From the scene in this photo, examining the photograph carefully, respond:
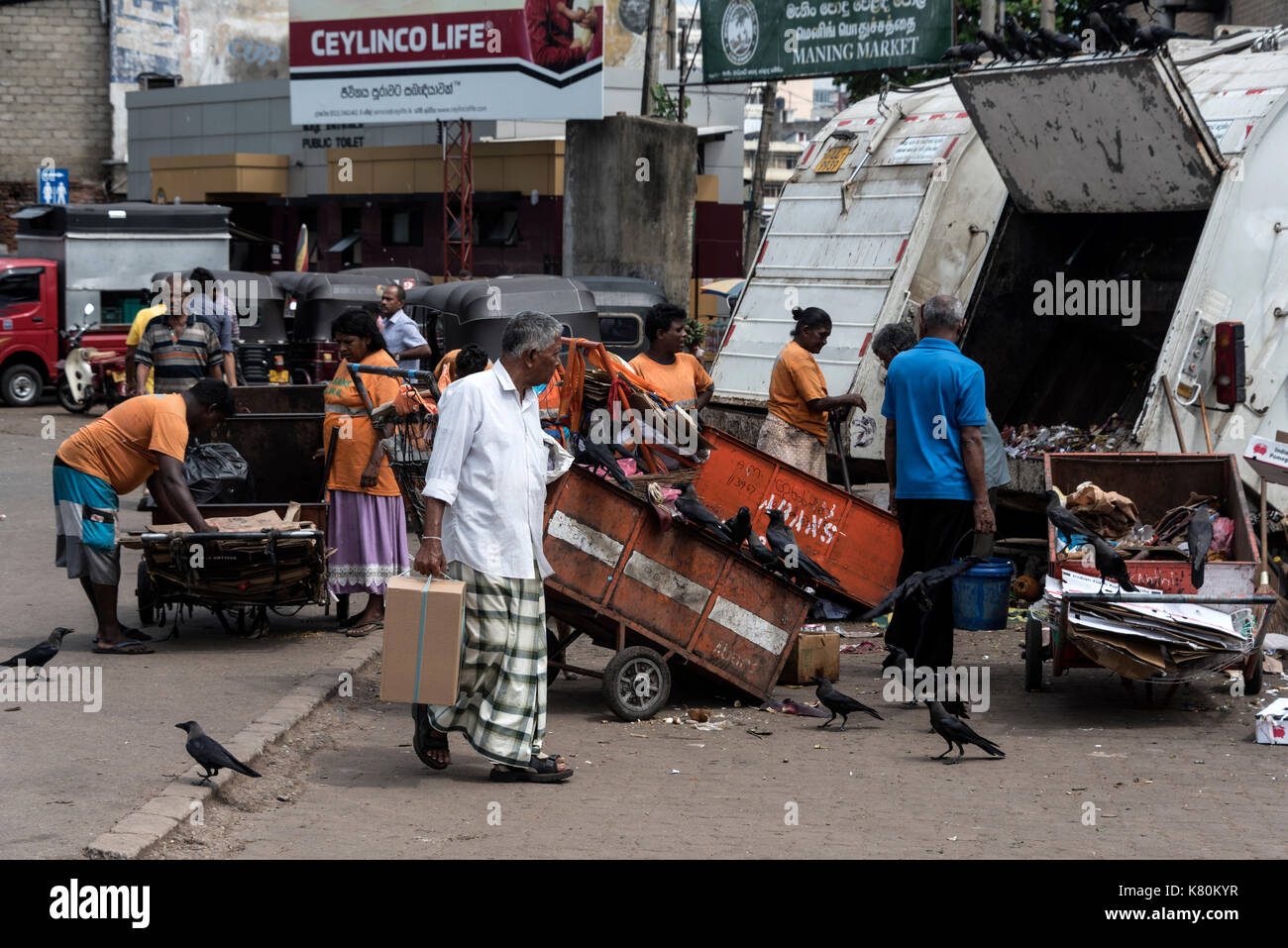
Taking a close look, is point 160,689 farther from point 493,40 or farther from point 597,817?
point 493,40

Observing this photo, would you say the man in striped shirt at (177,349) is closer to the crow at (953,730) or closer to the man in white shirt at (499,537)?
the man in white shirt at (499,537)

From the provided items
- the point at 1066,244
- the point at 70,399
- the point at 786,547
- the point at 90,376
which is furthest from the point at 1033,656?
the point at 70,399

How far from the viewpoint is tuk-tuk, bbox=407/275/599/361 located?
49.0 ft

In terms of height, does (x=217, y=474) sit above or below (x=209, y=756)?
above

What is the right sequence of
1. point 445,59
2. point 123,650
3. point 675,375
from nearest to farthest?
point 123,650
point 675,375
point 445,59

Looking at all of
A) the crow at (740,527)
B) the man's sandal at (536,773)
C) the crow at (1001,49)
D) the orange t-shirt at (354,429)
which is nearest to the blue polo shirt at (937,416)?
the crow at (740,527)

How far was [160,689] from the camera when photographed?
23.6ft

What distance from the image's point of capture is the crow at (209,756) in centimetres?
543

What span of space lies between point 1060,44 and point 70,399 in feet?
53.9

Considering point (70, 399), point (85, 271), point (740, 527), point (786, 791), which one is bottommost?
point (786, 791)

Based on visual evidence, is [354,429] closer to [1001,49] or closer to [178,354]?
[178,354]

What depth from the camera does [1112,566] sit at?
6676 millimetres

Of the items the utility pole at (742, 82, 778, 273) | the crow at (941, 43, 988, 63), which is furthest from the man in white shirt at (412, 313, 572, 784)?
the utility pole at (742, 82, 778, 273)

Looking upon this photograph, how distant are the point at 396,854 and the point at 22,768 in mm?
1695
